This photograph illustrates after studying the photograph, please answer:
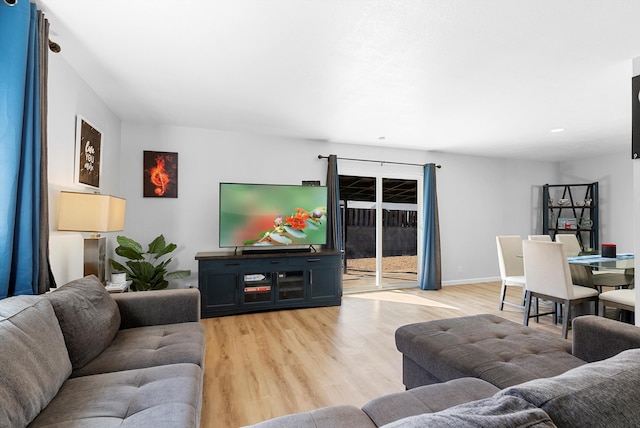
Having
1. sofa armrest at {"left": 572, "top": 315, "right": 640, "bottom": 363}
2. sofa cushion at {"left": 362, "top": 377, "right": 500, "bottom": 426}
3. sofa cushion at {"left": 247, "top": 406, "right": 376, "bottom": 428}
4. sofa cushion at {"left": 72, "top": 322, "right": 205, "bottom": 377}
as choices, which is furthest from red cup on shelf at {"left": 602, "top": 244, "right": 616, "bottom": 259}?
sofa cushion at {"left": 72, "top": 322, "right": 205, "bottom": 377}

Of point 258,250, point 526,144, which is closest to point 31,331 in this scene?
point 258,250

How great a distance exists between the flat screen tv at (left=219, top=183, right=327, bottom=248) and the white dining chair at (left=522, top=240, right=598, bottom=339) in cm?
256

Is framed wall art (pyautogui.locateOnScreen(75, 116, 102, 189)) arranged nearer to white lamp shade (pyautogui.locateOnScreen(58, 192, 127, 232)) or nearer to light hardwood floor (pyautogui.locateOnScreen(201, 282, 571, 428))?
white lamp shade (pyautogui.locateOnScreen(58, 192, 127, 232))

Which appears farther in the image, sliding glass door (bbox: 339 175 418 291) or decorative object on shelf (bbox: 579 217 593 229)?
decorative object on shelf (bbox: 579 217 593 229)

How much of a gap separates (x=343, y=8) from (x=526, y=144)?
4.61 metres

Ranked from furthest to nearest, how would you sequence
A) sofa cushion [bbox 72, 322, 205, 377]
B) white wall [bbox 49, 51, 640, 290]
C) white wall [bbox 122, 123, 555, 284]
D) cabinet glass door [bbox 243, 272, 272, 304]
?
white wall [bbox 122, 123, 555, 284] → cabinet glass door [bbox 243, 272, 272, 304] → white wall [bbox 49, 51, 640, 290] → sofa cushion [bbox 72, 322, 205, 377]

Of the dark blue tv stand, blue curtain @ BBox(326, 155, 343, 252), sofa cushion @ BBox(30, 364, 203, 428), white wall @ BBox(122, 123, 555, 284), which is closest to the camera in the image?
sofa cushion @ BBox(30, 364, 203, 428)

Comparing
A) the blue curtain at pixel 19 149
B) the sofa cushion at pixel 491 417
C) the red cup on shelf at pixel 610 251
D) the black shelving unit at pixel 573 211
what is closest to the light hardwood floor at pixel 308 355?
the red cup on shelf at pixel 610 251

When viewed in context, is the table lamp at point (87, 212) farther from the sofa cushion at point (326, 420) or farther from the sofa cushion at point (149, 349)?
the sofa cushion at point (326, 420)

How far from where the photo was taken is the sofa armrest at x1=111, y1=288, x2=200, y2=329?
7.36ft

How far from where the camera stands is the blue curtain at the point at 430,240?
5.55 metres

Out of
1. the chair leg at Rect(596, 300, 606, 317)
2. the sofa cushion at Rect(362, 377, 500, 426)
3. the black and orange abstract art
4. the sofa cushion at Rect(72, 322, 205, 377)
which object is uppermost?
the black and orange abstract art

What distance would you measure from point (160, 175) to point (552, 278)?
15.5 ft

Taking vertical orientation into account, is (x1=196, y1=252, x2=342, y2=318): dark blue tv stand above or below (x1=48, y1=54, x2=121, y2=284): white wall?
below
